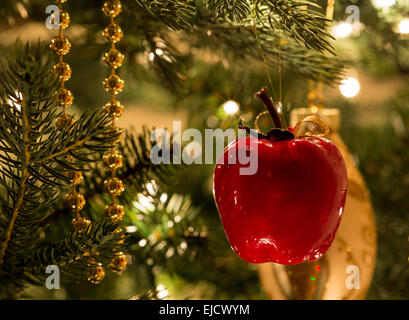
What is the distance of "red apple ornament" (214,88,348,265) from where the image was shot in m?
0.34

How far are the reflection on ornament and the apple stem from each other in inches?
4.0

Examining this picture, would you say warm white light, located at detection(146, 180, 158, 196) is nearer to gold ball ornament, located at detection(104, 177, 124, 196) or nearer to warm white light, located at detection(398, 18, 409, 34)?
gold ball ornament, located at detection(104, 177, 124, 196)

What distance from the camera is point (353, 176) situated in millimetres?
507

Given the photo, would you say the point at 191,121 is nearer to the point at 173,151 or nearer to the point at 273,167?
the point at 173,151

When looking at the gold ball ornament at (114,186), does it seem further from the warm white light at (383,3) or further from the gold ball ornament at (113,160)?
the warm white light at (383,3)

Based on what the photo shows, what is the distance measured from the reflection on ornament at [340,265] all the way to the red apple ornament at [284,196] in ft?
0.37

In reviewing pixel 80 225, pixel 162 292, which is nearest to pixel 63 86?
pixel 80 225

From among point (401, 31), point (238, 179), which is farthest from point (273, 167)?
point (401, 31)

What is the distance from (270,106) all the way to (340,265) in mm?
204

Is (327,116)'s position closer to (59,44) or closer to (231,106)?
(231,106)

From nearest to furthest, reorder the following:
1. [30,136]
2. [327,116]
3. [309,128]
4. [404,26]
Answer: [30,136]
[309,128]
[327,116]
[404,26]

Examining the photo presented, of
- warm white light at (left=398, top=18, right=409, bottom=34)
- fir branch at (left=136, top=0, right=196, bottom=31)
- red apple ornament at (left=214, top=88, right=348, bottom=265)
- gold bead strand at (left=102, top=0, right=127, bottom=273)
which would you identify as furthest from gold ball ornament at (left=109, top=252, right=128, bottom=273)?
warm white light at (left=398, top=18, right=409, bottom=34)

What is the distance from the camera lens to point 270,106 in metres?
0.38

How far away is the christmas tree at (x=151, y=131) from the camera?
0.32 m
